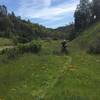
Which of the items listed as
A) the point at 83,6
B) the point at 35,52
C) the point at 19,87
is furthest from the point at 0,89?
the point at 83,6

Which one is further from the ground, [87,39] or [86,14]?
[86,14]

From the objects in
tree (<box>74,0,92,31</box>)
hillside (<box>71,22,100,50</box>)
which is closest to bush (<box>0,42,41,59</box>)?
hillside (<box>71,22,100,50</box>)

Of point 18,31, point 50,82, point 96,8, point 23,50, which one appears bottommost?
point 50,82

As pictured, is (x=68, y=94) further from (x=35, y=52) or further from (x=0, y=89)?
(x=35, y=52)

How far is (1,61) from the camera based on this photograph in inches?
1485

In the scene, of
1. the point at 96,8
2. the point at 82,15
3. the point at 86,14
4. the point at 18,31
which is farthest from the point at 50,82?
the point at 18,31

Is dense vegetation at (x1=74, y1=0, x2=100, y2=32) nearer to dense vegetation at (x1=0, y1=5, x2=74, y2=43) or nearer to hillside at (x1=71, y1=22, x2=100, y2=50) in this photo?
hillside at (x1=71, y1=22, x2=100, y2=50)

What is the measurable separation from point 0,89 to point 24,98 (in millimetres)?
3450

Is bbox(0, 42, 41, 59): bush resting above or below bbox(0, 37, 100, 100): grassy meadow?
above

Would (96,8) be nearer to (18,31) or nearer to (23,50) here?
(23,50)

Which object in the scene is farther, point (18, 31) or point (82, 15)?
point (18, 31)

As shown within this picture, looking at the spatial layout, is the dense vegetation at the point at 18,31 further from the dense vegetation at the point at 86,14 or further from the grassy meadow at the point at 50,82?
the grassy meadow at the point at 50,82

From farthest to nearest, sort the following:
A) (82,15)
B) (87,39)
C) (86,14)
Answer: (82,15) < (86,14) < (87,39)

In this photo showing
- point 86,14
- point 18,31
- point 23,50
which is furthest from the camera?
point 18,31
